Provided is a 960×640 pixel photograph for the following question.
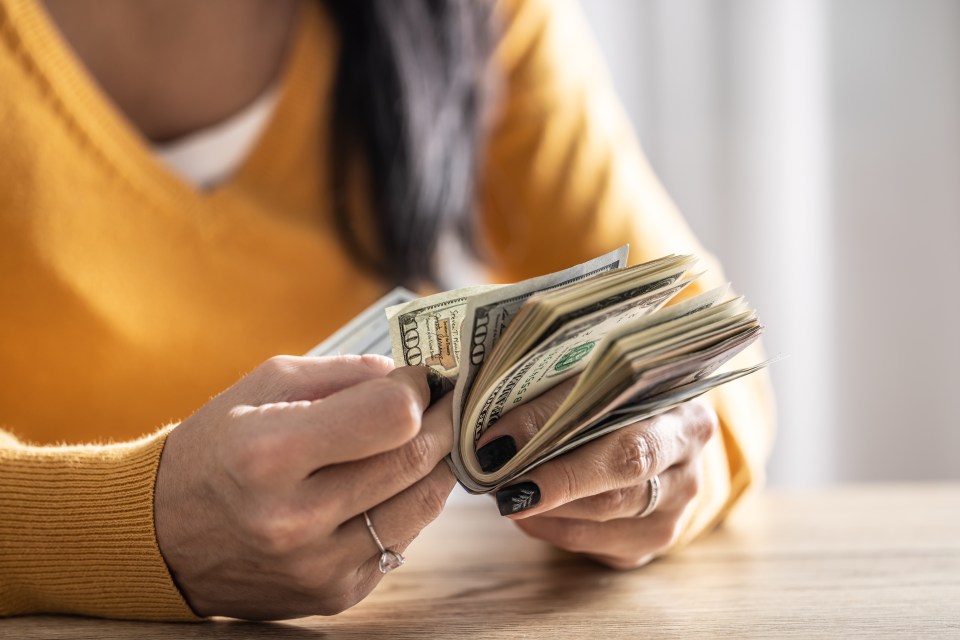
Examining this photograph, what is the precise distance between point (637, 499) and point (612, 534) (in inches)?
1.9

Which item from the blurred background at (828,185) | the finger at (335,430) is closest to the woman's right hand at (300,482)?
the finger at (335,430)

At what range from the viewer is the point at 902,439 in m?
1.90

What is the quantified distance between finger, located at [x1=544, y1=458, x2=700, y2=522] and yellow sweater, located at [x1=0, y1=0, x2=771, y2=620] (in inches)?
3.5

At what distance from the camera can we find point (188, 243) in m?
1.02

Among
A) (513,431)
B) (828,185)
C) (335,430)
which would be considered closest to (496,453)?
(513,431)

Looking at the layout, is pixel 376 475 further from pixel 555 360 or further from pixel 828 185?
pixel 828 185

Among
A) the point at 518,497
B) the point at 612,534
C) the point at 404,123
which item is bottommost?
the point at 612,534

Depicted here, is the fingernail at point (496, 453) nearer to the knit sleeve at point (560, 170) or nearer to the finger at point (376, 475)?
the finger at point (376, 475)

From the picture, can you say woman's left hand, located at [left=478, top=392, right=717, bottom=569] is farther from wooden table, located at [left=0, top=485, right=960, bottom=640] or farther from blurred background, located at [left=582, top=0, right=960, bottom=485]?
blurred background, located at [left=582, top=0, right=960, bottom=485]

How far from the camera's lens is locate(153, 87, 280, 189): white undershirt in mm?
1070

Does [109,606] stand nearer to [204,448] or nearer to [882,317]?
[204,448]

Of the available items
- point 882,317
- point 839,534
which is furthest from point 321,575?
point 882,317

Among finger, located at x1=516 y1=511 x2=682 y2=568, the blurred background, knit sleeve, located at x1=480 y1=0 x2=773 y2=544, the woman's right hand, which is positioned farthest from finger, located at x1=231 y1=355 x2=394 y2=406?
the blurred background

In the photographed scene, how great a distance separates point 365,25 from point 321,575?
0.83 m
